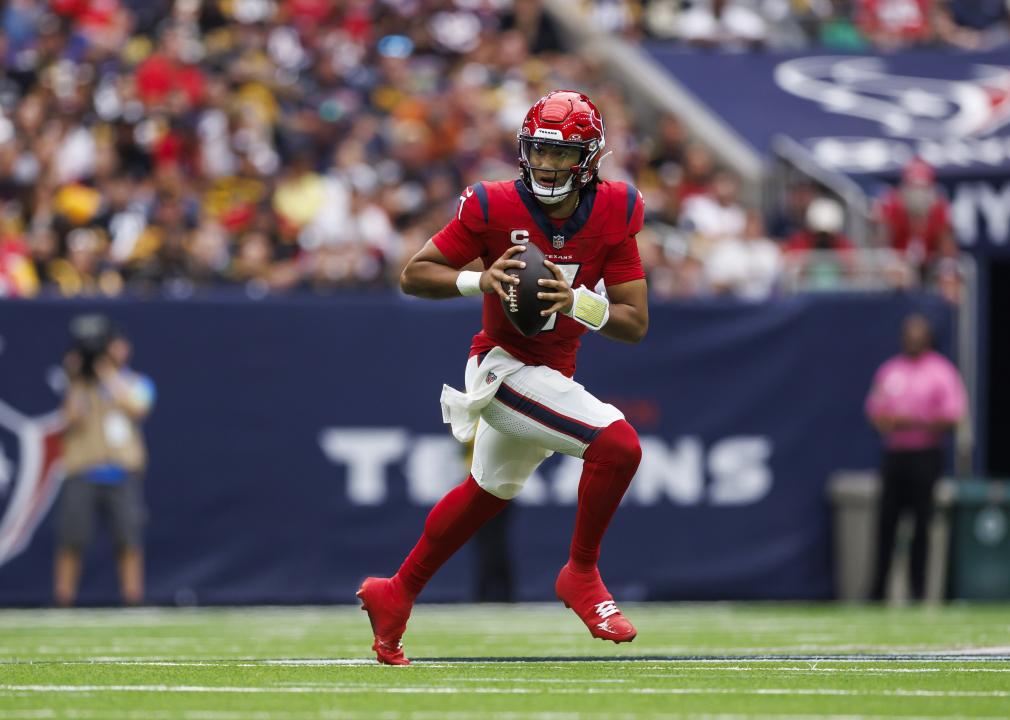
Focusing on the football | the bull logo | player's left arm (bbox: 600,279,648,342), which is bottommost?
the bull logo

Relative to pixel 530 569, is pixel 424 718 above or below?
above

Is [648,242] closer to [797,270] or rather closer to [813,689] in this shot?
[797,270]

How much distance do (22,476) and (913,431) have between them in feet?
18.5

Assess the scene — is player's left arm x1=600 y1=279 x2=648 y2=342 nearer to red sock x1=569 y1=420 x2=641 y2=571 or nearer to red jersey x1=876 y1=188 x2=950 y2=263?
red sock x1=569 y1=420 x2=641 y2=571

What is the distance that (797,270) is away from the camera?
13531 mm

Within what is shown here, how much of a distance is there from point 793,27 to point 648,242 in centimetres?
567

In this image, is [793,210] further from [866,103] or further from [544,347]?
[544,347]

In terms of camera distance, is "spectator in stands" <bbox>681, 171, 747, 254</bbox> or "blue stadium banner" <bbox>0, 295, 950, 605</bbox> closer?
"blue stadium banner" <bbox>0, 295, 950, 605</bbox>

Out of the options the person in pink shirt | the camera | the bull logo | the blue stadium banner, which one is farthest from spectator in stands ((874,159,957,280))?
the camera

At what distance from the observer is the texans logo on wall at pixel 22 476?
12008mm

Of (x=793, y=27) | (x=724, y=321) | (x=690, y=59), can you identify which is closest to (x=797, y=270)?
(x=724, y=321)

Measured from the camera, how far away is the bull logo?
16.0 m

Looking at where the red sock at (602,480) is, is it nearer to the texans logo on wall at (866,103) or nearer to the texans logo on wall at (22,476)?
the texans logo on wall at (22,476)

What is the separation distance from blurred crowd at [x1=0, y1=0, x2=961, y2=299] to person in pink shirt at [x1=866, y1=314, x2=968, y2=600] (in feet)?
3.94
